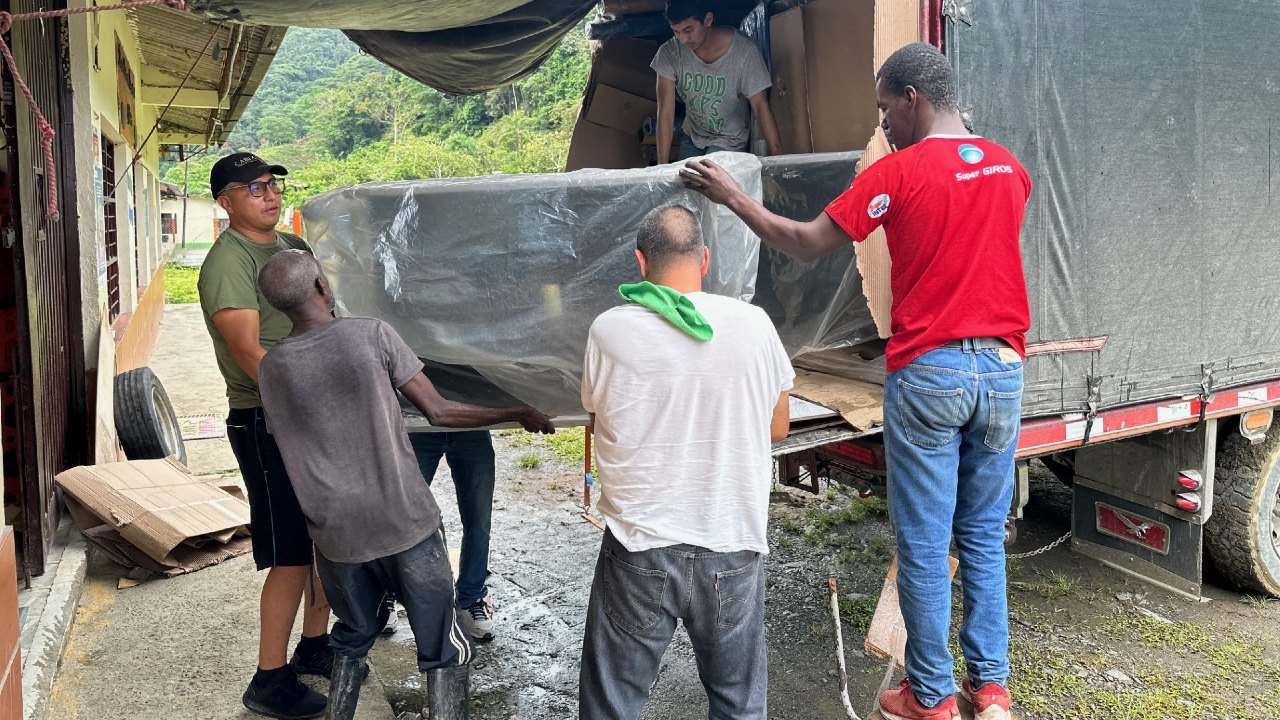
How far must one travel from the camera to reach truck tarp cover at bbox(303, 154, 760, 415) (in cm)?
275

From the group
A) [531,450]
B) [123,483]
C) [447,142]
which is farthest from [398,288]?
[447,142]

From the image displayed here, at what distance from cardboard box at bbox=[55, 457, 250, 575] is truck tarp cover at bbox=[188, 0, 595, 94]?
2.23 meters

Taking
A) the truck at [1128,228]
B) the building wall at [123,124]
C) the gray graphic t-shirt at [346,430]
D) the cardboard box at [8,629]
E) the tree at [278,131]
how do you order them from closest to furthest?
the cardboard box at [8,629], the gray graphic t-shirt at [346,430], the truck at [1128,228], the building wall at [123,124], the tree at [278,131]

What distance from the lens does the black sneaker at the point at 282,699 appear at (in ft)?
10.0

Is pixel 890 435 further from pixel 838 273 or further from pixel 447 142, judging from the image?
pixel 447 142

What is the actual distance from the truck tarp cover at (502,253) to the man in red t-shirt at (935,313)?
0.67 feet

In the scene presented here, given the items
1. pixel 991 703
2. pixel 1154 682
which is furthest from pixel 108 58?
pixel 1154 682

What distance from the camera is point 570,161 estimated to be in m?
5.14

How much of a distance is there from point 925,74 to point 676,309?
3.55 ft

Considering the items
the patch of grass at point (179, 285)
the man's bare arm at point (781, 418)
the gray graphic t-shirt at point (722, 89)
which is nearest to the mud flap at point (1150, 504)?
the gray graphic t-shirt at point (722, 89)

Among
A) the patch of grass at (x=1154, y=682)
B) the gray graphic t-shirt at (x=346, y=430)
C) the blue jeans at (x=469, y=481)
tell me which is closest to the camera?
the gray graphic t-shirt at (x=346, y=430)

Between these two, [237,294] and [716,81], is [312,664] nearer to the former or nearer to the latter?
[237,294]

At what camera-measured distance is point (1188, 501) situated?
3.94 metres

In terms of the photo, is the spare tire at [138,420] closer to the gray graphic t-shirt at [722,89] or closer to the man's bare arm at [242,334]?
the man's bare arm at [242,334]
